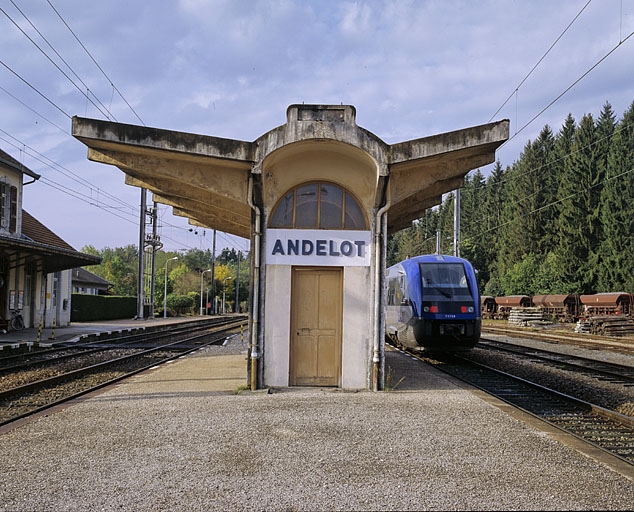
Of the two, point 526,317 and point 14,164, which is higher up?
point 14,164

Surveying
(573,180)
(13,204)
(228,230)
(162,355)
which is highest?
(573,180)

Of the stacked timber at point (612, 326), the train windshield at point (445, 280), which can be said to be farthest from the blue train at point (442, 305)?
the stacked timber at point (612, 326)

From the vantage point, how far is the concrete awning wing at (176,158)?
9.97 meters

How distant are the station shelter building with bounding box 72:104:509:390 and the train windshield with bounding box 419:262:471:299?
192 inches

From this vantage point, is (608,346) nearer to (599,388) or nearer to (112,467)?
(599,388)

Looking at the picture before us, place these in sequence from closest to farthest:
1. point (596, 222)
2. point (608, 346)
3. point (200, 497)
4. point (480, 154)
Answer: point (200, 497) → point (480, 154) → point (608, 346) → point (596, 222)

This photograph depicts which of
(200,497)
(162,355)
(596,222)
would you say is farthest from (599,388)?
(596,222)

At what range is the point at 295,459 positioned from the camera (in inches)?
235

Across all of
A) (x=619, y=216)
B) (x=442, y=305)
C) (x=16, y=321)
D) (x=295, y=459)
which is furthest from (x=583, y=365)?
(x=619, y=216)

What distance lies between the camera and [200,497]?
489 centimetres

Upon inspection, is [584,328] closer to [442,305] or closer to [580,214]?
[442,305]

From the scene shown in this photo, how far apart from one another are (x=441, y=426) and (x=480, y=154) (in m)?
5.52

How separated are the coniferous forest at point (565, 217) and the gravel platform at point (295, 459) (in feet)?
125

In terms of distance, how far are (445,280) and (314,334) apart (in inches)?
235
